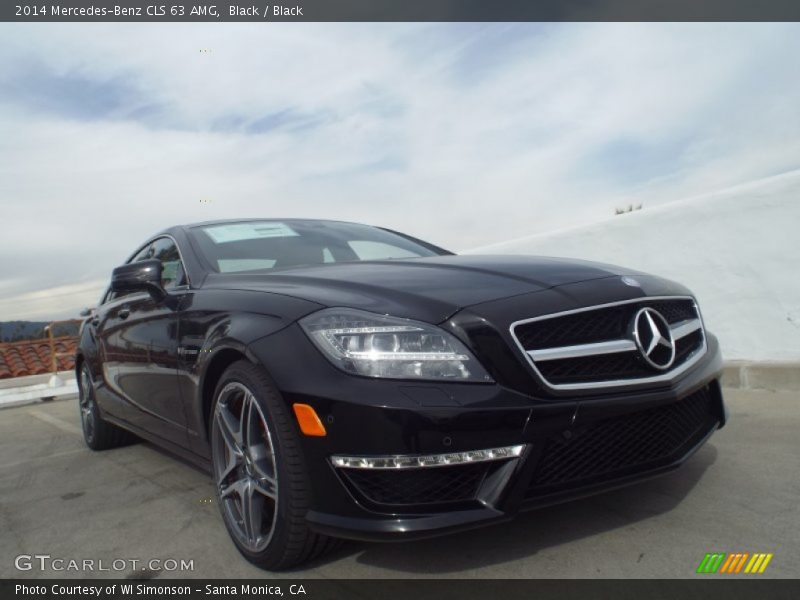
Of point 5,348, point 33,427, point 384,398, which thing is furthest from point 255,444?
point 5,348

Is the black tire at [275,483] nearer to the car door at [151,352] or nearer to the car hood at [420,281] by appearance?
the car hood at [420,281]

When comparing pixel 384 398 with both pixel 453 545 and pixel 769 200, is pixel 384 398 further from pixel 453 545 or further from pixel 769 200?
pixel 769 200

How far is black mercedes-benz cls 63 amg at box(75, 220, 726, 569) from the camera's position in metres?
2.09

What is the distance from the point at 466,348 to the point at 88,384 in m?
3.98

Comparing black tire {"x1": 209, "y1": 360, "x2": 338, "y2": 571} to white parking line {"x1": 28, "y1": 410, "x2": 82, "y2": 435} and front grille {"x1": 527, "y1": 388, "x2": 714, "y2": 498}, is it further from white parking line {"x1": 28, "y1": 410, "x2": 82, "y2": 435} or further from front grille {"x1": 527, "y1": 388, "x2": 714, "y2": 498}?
white parking line {"x1": 28, "y1": 410, "x2": 82, "y2": 435}

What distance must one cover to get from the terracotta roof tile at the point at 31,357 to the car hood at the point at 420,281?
44.0ft

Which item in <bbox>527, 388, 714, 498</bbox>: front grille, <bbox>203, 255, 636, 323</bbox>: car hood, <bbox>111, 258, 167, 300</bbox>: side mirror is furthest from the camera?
<bbox>111, 258, 167, 300</bbox>: side mirror

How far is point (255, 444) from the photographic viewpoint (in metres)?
2.53

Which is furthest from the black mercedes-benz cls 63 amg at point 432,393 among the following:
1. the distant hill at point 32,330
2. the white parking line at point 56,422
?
the distant hill at point 32,330

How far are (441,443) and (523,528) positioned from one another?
0.78 meters

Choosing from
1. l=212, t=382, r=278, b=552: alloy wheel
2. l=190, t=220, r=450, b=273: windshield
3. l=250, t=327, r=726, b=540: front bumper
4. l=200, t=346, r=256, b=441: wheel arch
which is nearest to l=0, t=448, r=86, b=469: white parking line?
l=190, t=220, r=450, b=273: windshield
